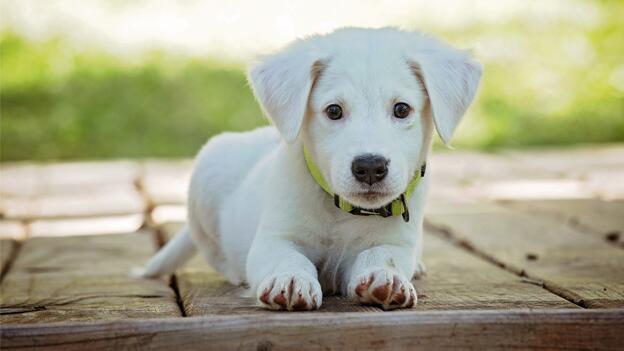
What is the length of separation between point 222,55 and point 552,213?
7.07 m

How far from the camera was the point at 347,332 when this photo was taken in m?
2.97

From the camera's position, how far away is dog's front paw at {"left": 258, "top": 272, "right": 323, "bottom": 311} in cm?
328

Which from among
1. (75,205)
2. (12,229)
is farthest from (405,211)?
(75,205)

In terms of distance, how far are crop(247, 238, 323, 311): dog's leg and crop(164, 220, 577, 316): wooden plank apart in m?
0.06

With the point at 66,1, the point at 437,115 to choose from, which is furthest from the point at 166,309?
the point at 66,1

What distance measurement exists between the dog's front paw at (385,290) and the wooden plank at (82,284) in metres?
0.67

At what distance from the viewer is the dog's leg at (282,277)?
3285mm

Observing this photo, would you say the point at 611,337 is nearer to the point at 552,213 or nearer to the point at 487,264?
the point at 487,264

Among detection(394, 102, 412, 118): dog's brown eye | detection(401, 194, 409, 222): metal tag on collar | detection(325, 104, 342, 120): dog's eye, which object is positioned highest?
detection(394, 102, 412, 118): dog's brown eye

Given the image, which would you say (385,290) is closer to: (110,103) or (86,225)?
(86,225)

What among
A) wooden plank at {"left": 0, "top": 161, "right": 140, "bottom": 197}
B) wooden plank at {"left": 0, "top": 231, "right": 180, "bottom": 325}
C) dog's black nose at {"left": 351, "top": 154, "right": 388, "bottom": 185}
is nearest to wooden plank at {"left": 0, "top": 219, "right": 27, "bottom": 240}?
wooden plank at {"left": 0, "top": 231, "right": 180, "bottom": 325}

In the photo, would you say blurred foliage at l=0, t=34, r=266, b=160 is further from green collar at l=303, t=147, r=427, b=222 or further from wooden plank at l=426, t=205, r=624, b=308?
green collar at l=303, t=147, r=427, b=222

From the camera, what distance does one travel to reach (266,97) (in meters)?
3.82

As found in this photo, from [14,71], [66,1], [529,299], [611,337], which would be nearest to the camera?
[611,337]
